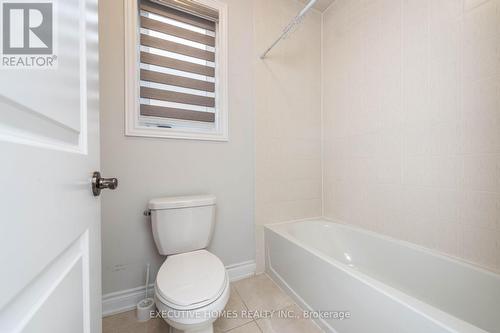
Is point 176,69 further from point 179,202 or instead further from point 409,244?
point 409,244

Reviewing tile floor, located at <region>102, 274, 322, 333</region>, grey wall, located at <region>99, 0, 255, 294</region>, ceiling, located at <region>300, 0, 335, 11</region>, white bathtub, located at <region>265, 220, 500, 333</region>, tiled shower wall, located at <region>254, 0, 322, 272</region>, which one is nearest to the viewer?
white bathtub, located at <region>265, 220, 500, 333</region>

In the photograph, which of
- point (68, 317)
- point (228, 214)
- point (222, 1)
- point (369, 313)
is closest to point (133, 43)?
point (222, 1)

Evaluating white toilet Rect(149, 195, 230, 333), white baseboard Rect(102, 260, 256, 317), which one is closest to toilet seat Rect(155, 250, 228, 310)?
white toilet Rect(149, 195, 230, 333)

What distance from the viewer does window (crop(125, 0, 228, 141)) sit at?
51.1 inches

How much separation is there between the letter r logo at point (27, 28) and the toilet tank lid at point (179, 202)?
1000mm

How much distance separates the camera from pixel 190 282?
920 millimetres

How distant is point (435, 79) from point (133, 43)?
74.8 inches

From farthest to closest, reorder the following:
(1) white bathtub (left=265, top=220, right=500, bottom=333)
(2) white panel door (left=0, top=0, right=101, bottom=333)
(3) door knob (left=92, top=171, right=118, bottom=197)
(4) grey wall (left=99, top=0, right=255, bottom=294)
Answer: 1. (4) grey wall (left=99, top=0, right=255, bottom=294)
2. (1) white bathtub (left=265, top=220, right=500, bottom=333)
3. (3) door knob (left=92, top=171, right=118, bottom=197)
4. (2) white panel door (left=0, top=0, right=101, bottom=333)

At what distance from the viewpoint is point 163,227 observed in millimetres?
1211

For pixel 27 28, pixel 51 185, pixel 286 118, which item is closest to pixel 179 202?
pixel 51 185

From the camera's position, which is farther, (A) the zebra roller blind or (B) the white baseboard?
(A) the zebra roller blind

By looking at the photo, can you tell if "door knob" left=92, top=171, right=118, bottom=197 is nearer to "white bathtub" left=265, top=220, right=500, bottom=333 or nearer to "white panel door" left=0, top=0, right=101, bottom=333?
"white panel door" left=0, top=0, right=101, bottom=333

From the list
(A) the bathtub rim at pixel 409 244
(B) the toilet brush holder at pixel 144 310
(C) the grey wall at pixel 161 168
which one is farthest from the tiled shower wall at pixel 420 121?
(B) the toilet brush holder at pixel 144 310

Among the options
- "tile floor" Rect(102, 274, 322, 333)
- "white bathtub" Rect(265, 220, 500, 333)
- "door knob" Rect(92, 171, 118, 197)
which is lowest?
"tile floor" Rect(102, 274, 322, 333)
